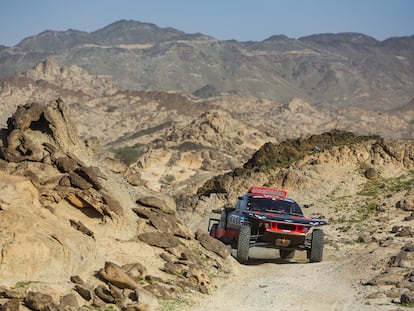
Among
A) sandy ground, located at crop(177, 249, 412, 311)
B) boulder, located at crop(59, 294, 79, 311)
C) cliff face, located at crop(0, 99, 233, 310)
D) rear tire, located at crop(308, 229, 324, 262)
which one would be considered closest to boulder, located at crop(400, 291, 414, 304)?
sandy ground, located at crop(177, 249, 412, 311)

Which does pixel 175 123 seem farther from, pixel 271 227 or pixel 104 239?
pixel 104 239

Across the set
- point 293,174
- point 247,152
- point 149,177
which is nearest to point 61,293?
point 293,174

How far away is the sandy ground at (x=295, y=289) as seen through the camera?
37.6 feet

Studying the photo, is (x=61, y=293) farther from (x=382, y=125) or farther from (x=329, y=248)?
(x=382, y=125)

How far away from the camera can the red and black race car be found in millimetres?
15422

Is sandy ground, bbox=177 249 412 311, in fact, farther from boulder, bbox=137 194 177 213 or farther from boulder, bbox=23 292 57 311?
boulder, bbox=23 292 57 311

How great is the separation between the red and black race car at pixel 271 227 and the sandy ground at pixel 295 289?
0.50 m

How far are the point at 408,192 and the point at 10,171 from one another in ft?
46.9

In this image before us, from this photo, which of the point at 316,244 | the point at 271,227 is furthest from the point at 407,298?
the point at 316,244

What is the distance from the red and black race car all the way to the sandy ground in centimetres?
50

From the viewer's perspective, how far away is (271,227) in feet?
50.4

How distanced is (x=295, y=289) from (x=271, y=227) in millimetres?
2736

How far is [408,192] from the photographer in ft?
75.6

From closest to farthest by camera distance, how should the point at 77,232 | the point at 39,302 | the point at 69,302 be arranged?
the point at 39,302 < the point at 69,302 < the point at 77,232
